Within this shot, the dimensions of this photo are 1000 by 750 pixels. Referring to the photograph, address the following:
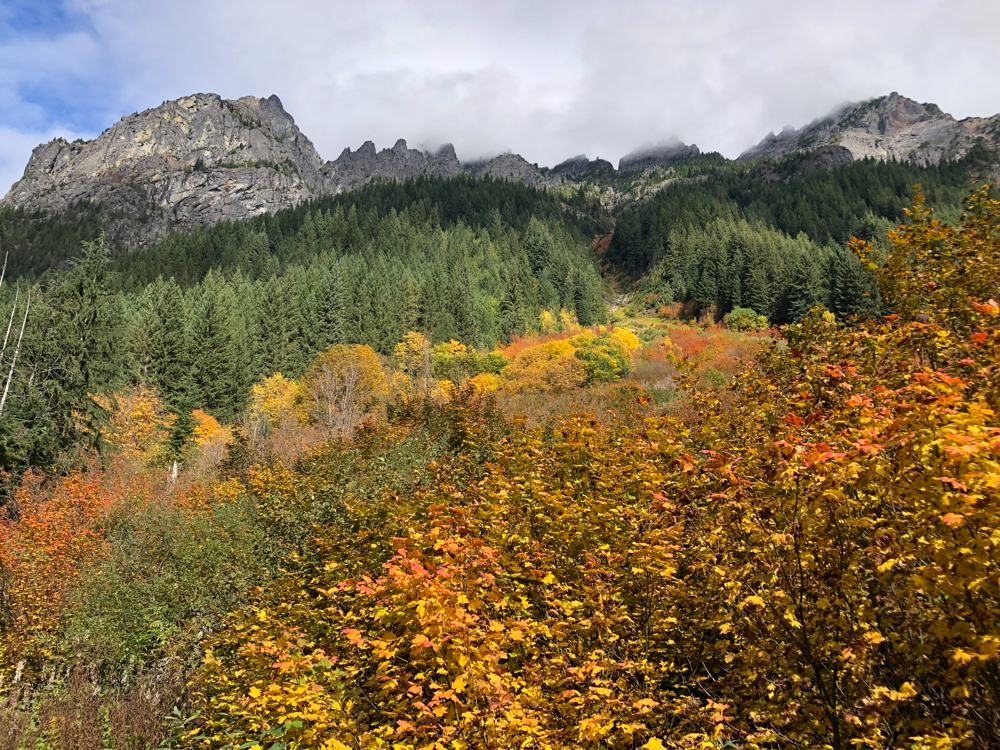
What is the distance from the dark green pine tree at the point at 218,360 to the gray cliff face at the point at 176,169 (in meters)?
117

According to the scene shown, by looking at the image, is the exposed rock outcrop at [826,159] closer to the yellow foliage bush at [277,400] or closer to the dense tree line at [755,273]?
the dense tree line at [755,273]

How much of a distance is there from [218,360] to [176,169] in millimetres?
148821

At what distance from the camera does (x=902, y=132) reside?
579 ft

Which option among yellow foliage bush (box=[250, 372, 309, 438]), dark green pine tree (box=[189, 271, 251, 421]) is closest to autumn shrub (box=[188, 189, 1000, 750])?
yellow foliage bush (box=[250, 372, 309, 438])

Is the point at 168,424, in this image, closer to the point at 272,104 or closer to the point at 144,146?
the point at 144,146

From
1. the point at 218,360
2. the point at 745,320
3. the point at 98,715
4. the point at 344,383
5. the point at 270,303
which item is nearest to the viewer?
the point at 98,715

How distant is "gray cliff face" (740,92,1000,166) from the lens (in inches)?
5664

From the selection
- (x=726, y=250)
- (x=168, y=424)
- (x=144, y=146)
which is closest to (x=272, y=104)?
(x=144, y=146)

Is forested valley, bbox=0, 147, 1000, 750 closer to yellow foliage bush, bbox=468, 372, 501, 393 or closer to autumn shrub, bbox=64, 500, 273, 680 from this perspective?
autumn shrub, bbox=64, 500, 273, 680

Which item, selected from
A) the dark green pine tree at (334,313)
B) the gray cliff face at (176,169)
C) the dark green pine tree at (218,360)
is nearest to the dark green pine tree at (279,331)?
the dark green pine tree at (218,360)

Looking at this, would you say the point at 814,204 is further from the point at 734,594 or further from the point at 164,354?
the point at 734,594

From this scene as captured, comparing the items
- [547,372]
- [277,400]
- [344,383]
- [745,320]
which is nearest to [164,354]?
[277,400]

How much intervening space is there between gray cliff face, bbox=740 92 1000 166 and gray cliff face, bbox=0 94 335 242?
155 meters

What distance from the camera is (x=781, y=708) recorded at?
129 inches
